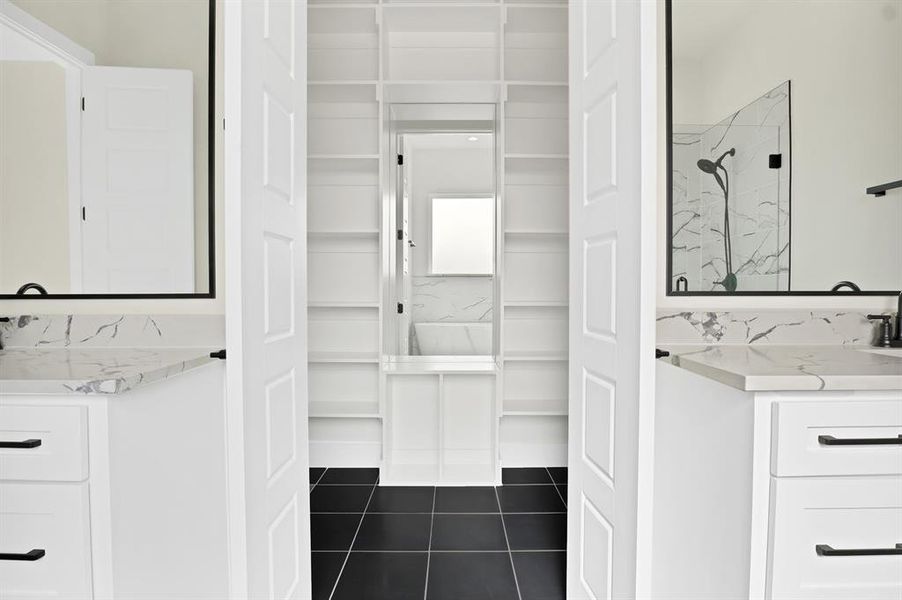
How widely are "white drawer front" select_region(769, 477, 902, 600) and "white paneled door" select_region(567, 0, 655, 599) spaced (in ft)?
1.07

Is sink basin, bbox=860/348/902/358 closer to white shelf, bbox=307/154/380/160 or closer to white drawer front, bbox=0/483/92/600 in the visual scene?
white drawer front, bbox=0/483/92/600

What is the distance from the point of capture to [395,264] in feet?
10.9

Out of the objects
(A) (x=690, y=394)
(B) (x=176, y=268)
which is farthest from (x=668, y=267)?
(B) (x=176, y=268)

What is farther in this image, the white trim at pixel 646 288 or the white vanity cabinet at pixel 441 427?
the white vanity cabinet at pixel 441 427

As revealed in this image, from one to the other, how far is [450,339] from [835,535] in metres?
2.69

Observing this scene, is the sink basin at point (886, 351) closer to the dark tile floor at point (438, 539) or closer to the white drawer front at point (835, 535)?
the white drawer front at point (835, 535)

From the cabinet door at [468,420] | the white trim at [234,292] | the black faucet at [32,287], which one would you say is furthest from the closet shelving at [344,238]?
the white trim at [234,292]

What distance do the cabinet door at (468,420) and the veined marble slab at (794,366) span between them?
4.89ft

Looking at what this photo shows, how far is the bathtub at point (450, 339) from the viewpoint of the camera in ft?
11.7

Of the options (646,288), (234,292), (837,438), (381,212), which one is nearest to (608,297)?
(646,288)

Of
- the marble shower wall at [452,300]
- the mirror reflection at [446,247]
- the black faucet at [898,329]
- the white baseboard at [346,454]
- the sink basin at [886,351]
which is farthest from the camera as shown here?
the marble shower wall at [452,300]

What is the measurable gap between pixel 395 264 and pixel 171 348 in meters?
1.82

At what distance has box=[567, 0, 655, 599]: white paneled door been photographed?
4.20 ft

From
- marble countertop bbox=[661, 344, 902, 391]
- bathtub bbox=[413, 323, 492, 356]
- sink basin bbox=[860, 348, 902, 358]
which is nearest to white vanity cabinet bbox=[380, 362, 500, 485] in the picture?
bathtub bbox=[413, 323, 492, 356]
